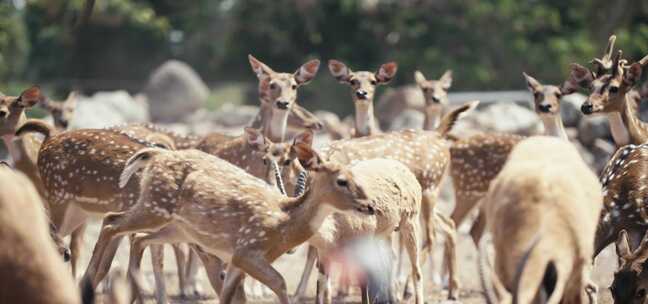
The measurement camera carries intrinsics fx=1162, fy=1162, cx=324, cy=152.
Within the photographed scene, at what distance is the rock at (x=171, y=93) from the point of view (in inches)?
963

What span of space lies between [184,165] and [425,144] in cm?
296

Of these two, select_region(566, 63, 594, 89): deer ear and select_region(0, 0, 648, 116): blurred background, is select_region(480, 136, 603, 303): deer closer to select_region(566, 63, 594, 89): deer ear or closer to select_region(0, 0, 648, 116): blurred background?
select_region(566, 63, 594, 89): deer ear

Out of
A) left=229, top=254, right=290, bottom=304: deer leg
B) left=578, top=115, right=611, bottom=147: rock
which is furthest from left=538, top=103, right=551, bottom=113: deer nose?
left=578, top=115, right=611, bottom=147: rock

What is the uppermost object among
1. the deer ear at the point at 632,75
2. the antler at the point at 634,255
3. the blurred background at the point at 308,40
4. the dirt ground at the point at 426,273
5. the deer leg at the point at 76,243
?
the blurred background at the point at 308,40

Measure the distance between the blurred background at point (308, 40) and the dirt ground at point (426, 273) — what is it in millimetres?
10213

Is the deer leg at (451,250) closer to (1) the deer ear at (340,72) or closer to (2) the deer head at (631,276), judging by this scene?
(1) the deer ear at (340,72)

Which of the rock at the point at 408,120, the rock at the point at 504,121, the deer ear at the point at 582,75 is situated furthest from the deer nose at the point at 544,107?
the rock at the point at 408,120

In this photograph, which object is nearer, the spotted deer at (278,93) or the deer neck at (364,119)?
the spotted deer at (278,93)

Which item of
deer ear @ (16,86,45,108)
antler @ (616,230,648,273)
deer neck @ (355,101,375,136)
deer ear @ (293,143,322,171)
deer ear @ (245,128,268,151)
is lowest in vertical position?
antler @ (616,230,648,273)

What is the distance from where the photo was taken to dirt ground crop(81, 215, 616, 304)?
1006 cm

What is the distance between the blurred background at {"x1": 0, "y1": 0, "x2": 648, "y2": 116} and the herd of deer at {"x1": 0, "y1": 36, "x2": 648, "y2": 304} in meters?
13.1

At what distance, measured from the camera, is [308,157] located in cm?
726

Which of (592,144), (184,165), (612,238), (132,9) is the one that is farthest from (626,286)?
(132,9)

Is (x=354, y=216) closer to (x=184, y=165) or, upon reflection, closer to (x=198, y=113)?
(x=184, y=165)
